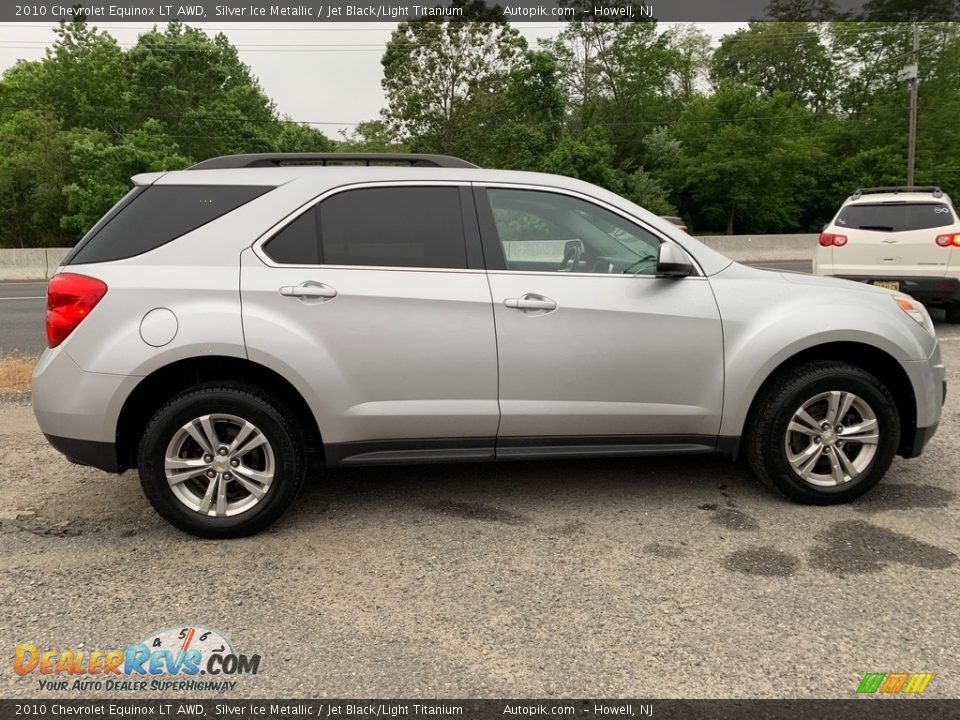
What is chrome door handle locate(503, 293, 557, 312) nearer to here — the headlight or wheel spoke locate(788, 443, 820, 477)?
wheel spoke locate(788, 443, 820, 477)

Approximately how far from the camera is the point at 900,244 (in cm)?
848

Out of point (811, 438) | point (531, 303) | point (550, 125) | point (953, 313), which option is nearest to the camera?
point (531, 303)

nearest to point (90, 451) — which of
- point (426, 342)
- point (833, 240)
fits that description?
point (426, 342)

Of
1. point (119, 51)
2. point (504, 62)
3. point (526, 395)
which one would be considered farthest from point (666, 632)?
point (119, 51)

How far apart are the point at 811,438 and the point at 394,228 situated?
7.98 ft

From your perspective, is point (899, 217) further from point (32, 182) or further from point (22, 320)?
point (32, 182)

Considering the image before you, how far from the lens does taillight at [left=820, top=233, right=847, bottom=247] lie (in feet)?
28.7

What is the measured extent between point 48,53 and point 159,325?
4803cm

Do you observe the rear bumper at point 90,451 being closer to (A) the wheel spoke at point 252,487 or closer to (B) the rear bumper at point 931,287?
(A) the wheel spoke at point 252,487

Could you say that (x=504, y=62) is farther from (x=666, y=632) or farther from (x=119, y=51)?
(x=666, y=632)

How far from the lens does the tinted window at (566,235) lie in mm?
3791

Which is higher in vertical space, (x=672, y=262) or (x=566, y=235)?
(x=566, y=235)

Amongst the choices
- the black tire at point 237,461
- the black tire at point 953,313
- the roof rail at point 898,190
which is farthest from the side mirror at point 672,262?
the black tire at point 953,313

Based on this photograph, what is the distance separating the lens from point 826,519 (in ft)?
12.2
